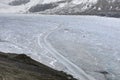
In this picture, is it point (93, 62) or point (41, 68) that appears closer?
point (41, 68)

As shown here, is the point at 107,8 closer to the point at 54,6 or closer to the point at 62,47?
the point at 54,6

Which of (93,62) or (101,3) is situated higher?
(93,62)

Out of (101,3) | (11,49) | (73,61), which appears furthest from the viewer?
(101,3)

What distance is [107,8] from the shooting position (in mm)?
100938

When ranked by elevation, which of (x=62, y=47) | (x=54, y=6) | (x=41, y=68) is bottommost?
(x=54, y=6)

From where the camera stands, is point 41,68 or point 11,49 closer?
point 41,68

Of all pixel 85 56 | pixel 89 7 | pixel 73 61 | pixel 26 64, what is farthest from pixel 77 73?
pixel 89 7

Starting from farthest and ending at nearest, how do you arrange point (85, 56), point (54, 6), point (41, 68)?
1. point (54, 6)
2. point (85, 56)
3. point (41, 68)

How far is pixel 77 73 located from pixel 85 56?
3.78 m

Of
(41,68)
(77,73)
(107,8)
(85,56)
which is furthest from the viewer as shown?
(107,8)

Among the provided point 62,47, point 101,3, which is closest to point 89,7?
point 101,3

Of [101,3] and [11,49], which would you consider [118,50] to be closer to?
[11,49]

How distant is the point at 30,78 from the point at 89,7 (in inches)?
4161

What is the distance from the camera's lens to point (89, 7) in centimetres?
10956
